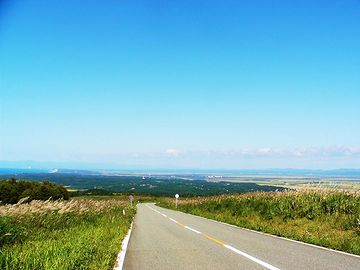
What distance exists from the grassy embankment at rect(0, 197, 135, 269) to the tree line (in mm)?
48613

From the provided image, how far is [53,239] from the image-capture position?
13898 millimetres

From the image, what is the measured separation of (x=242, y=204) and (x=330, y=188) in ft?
27.2

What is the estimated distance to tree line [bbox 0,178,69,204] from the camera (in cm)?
6900

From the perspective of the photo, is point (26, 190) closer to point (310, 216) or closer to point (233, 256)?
point (310, 216)

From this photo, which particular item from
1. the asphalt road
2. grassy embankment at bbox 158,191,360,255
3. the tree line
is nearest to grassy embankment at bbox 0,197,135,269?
the asphalt road

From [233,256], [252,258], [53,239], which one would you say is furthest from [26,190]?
[252,258]

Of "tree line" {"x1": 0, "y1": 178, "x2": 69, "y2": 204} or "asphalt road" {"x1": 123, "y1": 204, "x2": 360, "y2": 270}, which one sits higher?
"asphalt road" {"x1": 123, "y1": 204, "x2": 360, "y2": 270}

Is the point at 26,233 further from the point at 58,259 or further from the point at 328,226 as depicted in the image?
the point at 328,226

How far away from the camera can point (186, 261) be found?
32.6ft

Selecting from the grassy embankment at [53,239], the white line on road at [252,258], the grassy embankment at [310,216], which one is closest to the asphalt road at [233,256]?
the white line on road at [252,258]

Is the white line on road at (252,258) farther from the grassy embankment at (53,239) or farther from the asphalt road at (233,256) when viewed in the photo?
the grassy embankment at (53,239)

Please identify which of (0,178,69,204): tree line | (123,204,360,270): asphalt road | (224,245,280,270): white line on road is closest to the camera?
(224,245,280,270): white line on road

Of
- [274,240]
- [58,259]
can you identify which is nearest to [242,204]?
[274,240]

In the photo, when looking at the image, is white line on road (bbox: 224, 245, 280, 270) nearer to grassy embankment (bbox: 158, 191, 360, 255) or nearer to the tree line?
grassy embankment (bbox: 158, 191, 360, 255)
